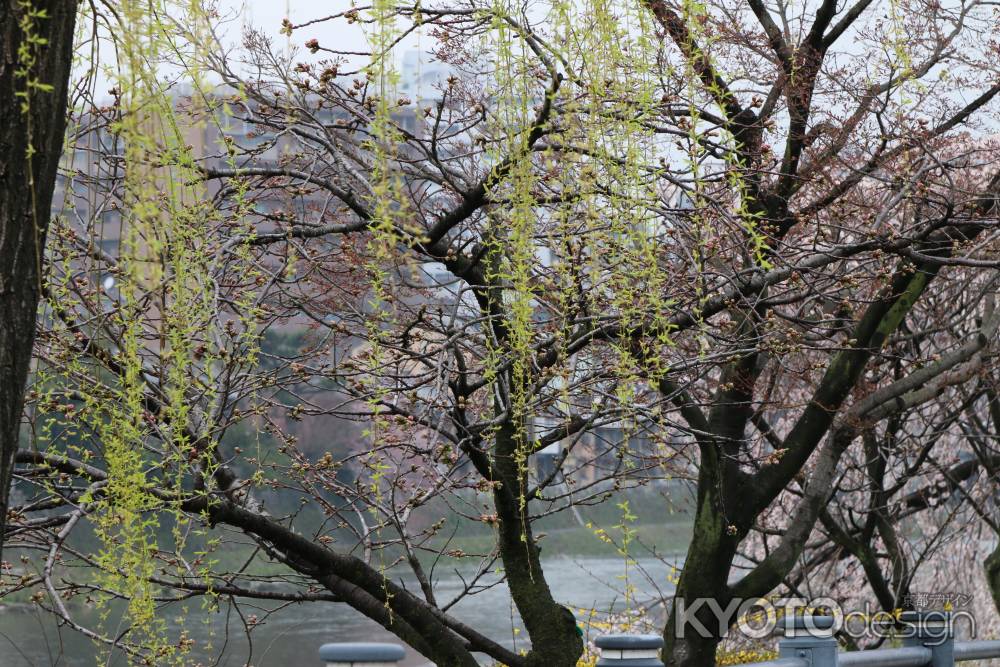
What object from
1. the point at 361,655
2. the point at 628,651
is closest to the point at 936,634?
the point at 628,651

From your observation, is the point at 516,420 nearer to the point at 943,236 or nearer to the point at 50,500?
the point at 50,500

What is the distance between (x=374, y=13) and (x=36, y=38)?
656mm

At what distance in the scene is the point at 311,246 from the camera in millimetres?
3770

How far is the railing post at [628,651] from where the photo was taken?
2646 millimetres

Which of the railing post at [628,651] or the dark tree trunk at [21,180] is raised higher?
the dark tree trunk at [21,180]

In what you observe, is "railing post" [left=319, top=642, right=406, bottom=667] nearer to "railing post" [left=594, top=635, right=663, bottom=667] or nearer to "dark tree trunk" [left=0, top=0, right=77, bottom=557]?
"railing post" [left=594, top=635, right=663, bottom=667]

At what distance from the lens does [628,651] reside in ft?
8.76

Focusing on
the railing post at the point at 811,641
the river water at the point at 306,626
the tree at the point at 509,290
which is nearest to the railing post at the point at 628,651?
the tree at the point at 509,290

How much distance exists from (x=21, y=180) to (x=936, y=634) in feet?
12.3

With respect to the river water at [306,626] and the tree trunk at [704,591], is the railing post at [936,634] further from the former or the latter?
the river water at [306,626]

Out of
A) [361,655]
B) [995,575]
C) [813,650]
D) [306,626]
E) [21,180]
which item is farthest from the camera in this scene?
[306,626]

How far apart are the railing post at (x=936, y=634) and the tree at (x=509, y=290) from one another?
75 centimetres

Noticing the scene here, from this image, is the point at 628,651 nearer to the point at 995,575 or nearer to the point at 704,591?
the point at 704,591

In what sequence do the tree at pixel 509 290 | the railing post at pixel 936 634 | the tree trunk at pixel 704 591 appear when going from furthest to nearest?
the tree trunk at pixel 704 591 → the railing post at pixel 936 634 → the tree at pixel 509 290
